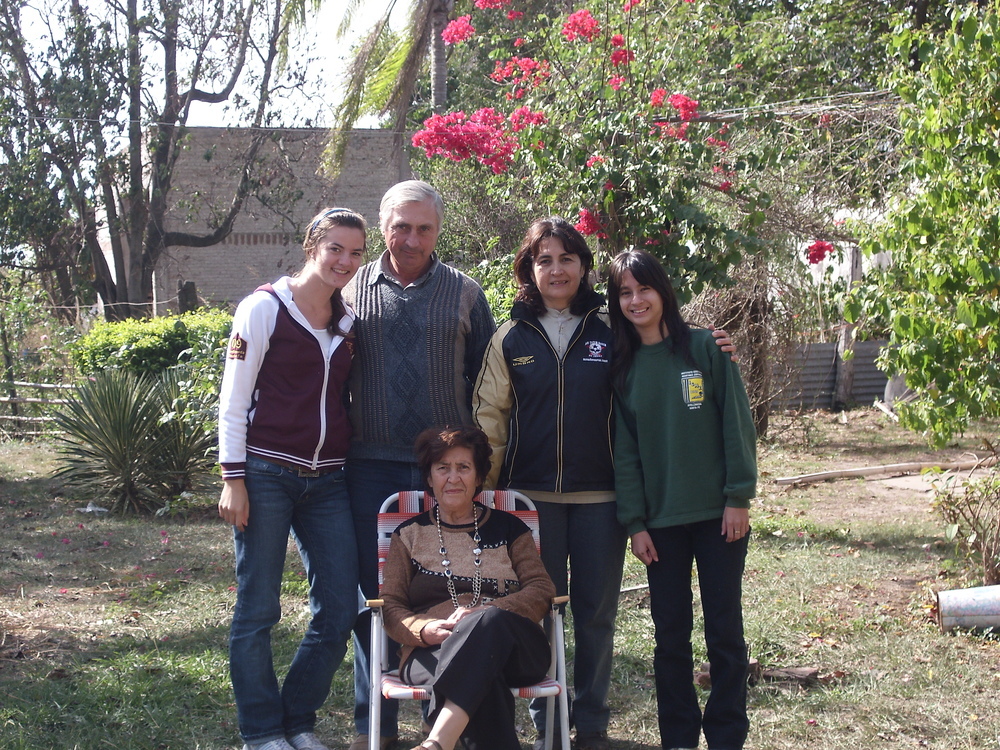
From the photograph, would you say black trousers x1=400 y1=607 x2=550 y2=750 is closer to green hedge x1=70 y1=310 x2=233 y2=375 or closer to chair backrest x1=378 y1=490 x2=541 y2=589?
chair backrest x1=378 y1=490 x2=541 y2=589

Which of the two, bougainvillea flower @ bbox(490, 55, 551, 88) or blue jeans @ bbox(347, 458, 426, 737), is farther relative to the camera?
bougainvillea flower @ bbox(490, 55, 551, 88)

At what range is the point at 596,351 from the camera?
364 cm

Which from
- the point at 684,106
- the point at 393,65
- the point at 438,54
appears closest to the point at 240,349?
the point at 684,106

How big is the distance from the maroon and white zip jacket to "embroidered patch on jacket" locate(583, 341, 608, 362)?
0.90 metres

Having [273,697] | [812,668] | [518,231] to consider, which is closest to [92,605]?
[273,697]

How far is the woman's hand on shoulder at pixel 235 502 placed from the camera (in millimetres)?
3404

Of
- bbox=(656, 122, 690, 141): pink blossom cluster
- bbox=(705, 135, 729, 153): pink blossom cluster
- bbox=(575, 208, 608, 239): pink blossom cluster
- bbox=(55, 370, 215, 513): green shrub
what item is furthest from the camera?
bbox=(55, 370, 215, 513): green shrub

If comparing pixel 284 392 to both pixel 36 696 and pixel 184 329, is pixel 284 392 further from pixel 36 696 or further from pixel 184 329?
pixel 184 329

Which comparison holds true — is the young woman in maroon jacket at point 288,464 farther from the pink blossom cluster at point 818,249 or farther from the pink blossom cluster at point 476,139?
the pink blossom cluster at point 818,249

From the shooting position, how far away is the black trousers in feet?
10.5

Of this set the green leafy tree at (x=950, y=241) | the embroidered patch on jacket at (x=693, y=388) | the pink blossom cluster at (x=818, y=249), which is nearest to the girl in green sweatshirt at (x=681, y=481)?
the embroidered patch on jacket at (x=693, y=388)

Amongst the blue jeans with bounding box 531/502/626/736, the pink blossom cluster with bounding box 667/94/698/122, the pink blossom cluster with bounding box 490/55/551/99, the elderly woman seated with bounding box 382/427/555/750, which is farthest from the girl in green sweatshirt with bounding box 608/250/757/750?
the pink blossom cluster with bounding box 490/55/551/99

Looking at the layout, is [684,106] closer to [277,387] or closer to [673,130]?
[673,130]

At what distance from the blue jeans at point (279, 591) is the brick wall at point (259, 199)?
16140 millimetres
